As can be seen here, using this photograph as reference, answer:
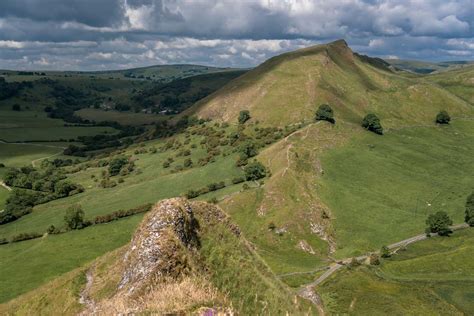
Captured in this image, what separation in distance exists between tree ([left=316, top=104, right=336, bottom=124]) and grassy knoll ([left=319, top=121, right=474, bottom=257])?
1294 centimetres

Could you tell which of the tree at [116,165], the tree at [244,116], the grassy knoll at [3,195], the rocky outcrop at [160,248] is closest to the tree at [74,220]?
the grassy knoll at [3,195]

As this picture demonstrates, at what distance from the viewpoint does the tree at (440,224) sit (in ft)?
318

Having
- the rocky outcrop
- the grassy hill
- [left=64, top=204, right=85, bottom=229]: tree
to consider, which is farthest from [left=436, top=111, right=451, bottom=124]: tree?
the rocky outcrop

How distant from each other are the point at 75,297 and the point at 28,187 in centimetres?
14832

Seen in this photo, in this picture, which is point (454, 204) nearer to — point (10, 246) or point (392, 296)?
point (392, 296)

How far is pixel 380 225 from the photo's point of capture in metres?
102

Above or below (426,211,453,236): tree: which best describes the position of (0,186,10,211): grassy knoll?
below

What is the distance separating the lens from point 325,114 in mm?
153875

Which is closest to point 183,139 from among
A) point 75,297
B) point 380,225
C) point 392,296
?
point 380,225

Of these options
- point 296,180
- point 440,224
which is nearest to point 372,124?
point 296,180

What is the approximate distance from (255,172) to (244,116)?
6508 cm

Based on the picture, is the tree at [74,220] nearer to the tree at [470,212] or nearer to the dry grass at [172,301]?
the dry grass at [172,301]

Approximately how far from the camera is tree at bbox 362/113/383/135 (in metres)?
159

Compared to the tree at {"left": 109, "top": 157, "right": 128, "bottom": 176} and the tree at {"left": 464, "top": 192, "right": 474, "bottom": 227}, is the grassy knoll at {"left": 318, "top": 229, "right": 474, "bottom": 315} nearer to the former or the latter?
Result: the tree at {"left": 464, "top": 192, "right": 474, "bottom": 227}
